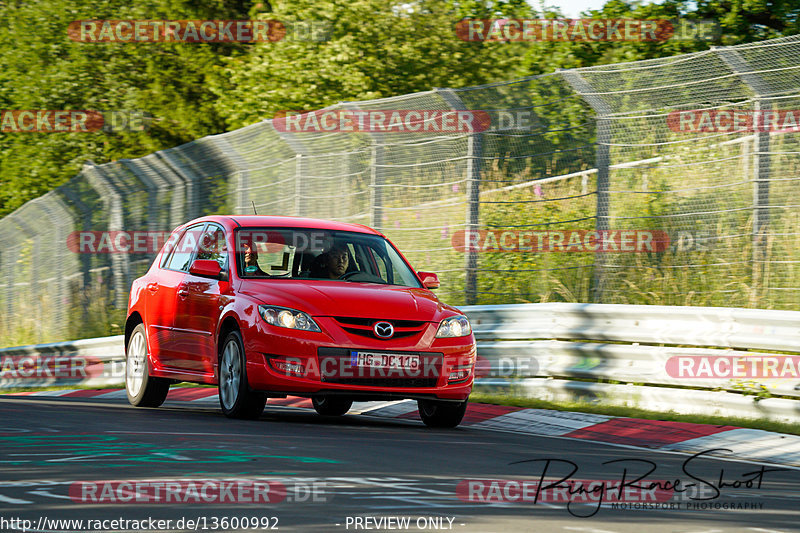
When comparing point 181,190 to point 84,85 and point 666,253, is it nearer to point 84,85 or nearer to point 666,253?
point 666,253

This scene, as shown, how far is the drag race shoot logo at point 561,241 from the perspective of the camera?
1349 centimetres

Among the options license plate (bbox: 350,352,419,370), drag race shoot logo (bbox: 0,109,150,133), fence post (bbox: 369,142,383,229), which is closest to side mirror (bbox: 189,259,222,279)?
license plate (bbox: 350,352,419,370)

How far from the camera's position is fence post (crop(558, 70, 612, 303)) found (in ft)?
43.4

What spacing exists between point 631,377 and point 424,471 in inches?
169

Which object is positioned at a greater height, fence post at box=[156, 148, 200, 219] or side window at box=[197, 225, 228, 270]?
fence post at box=[156, 148, 200, 219]

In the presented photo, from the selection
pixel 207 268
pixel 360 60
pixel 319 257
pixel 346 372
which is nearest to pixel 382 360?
Answer: pixel 346 372

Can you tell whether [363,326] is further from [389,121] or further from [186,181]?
[186,181]

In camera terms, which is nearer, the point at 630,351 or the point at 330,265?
the point at 330,265

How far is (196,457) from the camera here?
7.80 m

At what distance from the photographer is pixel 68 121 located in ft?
108

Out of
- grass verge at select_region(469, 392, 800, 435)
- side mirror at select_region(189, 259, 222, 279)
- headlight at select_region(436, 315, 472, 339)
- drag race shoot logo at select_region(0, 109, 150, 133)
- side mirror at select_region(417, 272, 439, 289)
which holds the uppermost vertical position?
drag race shoot logo at select_region(0, 109, 150, 133)

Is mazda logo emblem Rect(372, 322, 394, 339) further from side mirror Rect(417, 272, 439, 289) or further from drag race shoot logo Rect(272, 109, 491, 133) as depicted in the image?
drag race shoot logo Rect(272, 109, 491, 133)

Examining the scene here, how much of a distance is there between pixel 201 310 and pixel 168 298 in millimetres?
774

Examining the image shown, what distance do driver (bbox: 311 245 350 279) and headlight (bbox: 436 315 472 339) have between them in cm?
115
